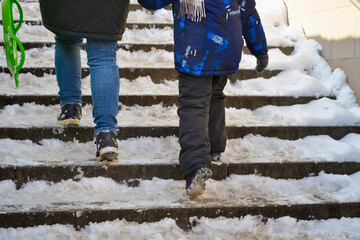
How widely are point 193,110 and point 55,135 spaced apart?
0.90 metres

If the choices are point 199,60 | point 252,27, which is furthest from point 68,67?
point 252,27

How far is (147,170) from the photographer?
258cm

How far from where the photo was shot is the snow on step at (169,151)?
264cm

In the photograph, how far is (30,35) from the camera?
4.14 metres

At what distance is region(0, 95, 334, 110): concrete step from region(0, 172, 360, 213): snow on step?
839mm

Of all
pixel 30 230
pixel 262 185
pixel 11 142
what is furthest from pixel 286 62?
pixel 30 230

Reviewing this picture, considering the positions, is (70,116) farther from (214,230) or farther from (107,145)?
(214,230)

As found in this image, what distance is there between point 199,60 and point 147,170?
0.66m

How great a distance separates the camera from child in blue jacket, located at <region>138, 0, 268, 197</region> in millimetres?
2389

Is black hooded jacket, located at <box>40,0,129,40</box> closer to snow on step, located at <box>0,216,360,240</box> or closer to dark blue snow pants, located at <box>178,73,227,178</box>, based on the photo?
dark blue snow pants, located at <box>178,73,227,178</box>

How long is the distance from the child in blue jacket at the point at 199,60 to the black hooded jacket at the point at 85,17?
0.63 feet

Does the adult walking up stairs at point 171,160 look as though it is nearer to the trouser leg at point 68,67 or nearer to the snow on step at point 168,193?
the snow on step at point 168,193

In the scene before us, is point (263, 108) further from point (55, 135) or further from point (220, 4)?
point (55, 135)

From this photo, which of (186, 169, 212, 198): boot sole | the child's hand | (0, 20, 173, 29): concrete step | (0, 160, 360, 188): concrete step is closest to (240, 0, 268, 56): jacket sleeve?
the child's hand
